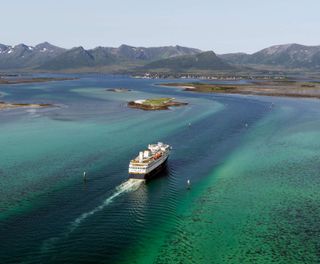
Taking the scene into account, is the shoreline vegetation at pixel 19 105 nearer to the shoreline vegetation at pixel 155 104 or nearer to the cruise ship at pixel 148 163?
the shoreline vegetation at pixel 155 104

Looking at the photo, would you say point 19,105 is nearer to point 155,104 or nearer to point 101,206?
point 155,104

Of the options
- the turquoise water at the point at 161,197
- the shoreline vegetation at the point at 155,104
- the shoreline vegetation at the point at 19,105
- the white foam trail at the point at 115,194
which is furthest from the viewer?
the shoreline vegetation at the point at 155,104

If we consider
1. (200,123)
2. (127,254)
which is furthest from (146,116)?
(127,254)

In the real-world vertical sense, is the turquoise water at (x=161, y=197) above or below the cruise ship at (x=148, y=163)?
below

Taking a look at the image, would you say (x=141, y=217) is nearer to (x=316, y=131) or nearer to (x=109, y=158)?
(x=109, y=158)

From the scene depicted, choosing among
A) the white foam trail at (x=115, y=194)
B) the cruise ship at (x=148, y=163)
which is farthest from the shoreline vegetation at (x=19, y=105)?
the white foam trail at (x=115, y=194)

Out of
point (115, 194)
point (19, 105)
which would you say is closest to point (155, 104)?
point (19, 105)

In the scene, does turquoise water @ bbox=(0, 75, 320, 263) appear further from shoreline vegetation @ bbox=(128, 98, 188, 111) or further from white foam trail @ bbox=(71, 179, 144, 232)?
shoreline vegetation @ bbox=(128, 98, 188, 111)
